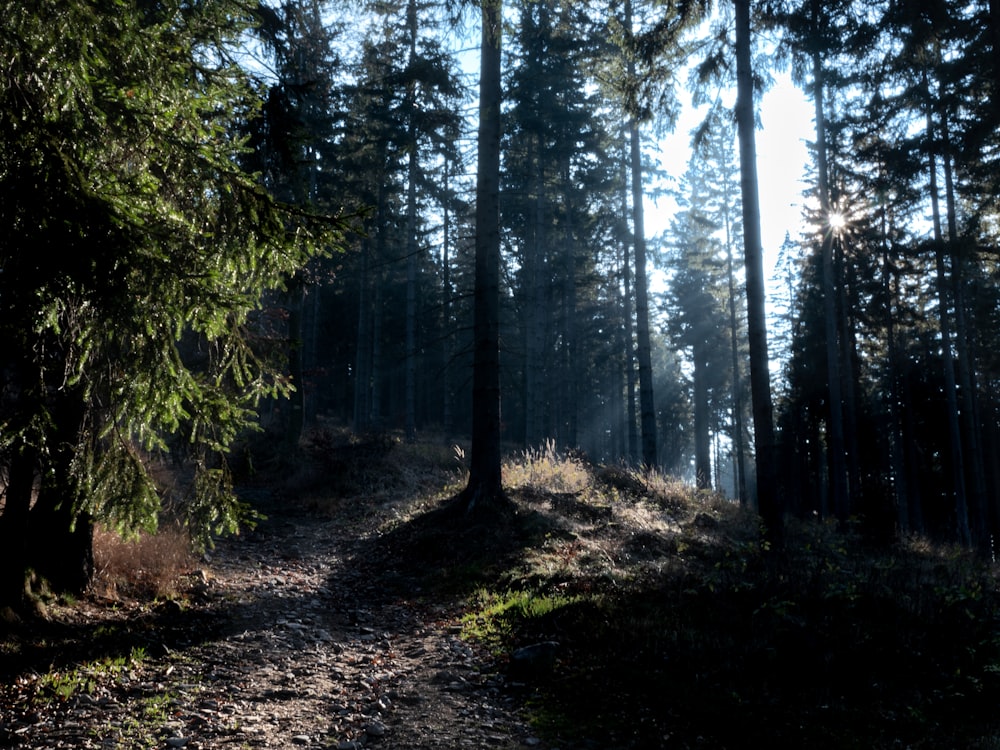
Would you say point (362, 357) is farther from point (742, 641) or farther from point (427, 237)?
point (742, 641)

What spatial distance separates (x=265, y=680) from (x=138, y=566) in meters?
2.83

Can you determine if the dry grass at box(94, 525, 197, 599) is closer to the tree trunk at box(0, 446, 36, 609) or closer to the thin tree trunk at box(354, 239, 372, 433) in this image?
the tree trunk at box(0, 446, 36, 609)

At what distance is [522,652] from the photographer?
20.4 ft

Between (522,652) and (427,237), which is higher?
(427,237)

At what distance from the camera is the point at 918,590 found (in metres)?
7.83

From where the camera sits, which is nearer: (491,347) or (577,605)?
(577,605)

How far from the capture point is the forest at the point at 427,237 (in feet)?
14.6

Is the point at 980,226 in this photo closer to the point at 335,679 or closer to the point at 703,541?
the point at 703,541

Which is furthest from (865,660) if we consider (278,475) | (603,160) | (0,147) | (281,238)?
(603,160)

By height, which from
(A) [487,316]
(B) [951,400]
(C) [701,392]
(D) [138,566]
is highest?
(C) [701,392]

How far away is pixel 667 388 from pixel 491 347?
50.2 meters

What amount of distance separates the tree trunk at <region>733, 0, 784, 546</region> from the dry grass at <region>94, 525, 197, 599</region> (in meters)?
9.23

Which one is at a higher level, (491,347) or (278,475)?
(491,347)

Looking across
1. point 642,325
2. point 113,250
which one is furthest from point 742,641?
point 642,325
